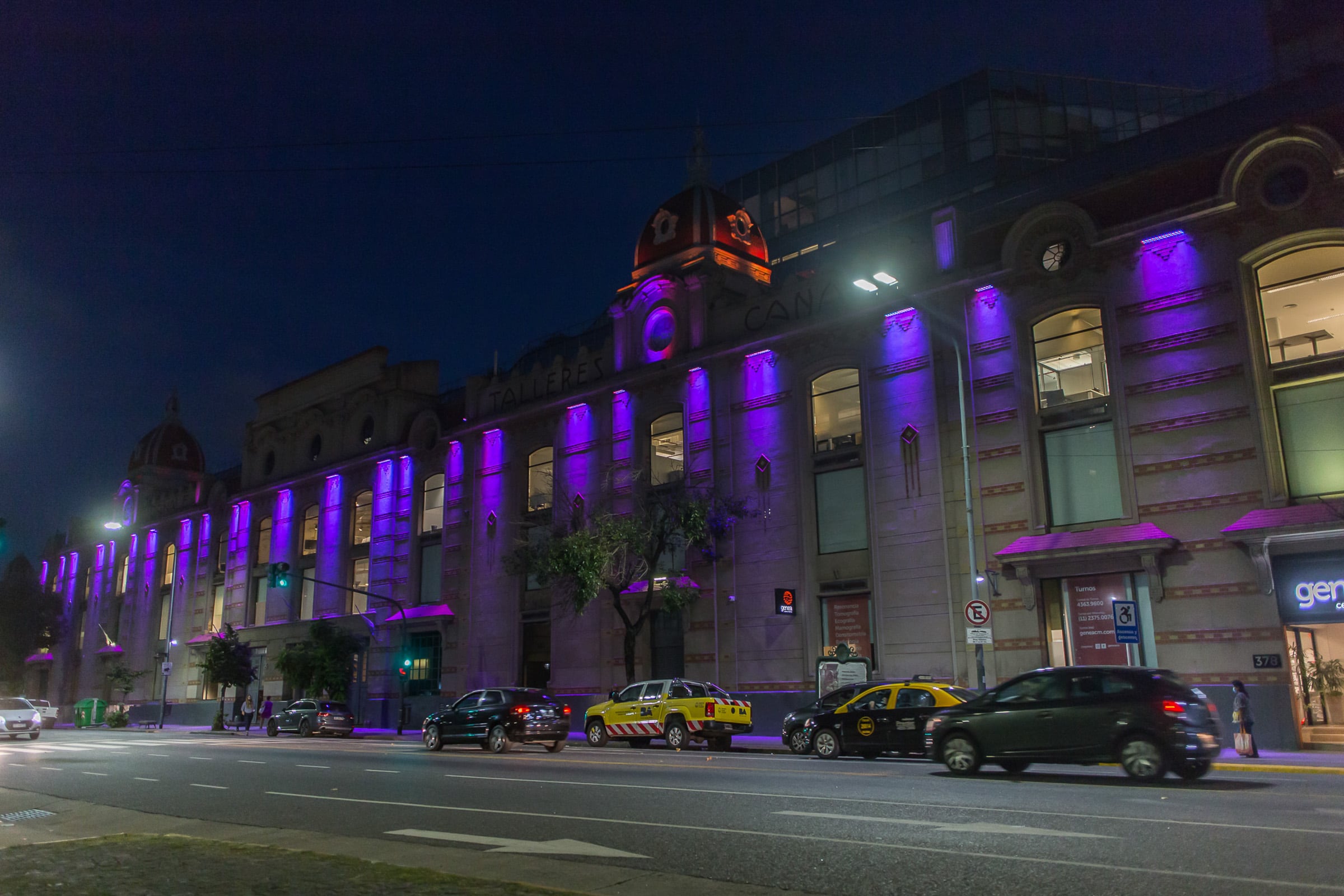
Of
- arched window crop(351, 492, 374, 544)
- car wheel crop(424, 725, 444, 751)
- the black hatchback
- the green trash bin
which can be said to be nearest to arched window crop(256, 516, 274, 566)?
arched window crop(351, 492, 374, 544)

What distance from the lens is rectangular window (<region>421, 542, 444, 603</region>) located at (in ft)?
148

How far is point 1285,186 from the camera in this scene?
2455 centimetres

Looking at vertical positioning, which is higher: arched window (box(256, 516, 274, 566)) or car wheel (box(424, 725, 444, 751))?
arched window (box(256, 516, 274, 566))

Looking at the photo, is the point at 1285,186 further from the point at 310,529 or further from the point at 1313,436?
the point at 310,529

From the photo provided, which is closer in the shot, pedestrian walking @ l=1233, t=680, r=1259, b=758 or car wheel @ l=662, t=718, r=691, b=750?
pedestrian walking @ l=1233, t=680, r=1259, b=758

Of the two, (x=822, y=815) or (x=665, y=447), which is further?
(x=665, y=447)

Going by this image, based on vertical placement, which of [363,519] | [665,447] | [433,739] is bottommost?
[433,739]

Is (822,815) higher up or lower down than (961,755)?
lower down

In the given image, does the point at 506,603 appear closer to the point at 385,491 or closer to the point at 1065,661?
the point at 385,491

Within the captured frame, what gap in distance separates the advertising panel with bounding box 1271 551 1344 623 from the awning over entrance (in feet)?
8.16

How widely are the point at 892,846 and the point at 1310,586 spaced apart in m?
18.8

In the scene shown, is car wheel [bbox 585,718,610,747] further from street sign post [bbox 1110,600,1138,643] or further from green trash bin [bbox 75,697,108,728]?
green trash bin [bbox 75,697,108,728]

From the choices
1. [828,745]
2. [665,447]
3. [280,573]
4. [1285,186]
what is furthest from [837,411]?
[280,573]

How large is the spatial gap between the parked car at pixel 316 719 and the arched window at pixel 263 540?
18793 millimetres
